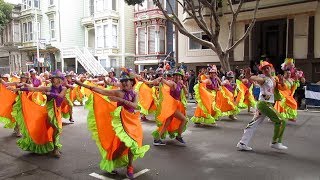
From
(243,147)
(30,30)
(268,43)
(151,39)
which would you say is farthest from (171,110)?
(30,30)

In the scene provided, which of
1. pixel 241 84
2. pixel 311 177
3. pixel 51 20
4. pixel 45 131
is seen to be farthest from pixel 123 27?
pixel 311 177

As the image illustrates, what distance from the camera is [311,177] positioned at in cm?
566

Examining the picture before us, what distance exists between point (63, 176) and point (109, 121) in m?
1.20

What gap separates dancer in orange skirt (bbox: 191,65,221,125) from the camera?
10.2 meters

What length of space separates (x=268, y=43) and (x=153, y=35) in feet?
39.5

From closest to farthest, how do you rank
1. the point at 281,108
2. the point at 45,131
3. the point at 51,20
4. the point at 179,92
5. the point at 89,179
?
the point at 89,179
the point at 45,131
the point at 179,92
the point at 281,108
the point at 51,20

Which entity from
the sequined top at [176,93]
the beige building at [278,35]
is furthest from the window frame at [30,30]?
the sequined top at [176,93]

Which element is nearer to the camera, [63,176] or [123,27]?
[63,176]

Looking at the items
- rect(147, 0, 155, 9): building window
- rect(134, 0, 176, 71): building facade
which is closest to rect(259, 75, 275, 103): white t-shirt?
rect(134, 0, 176, 71): building facade

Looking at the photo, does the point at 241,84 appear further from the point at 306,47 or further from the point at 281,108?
the point at 306,47

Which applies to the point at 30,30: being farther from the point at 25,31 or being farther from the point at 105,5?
the point at 105,5

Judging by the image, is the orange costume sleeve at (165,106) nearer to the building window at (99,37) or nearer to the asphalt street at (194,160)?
the asphalt street at (194,160)

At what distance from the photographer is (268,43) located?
862 inches

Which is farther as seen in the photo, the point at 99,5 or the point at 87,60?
the point at 99,5
